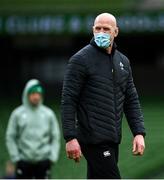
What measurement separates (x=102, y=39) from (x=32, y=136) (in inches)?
175

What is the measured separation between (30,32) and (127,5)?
2311 mm

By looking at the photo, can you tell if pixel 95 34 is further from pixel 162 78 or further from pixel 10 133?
pixel 162 78

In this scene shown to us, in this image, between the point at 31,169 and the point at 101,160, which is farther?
the point at 31,169

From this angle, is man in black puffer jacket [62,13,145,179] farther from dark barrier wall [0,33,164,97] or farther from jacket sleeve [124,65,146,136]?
dark barrier wall [0,33,164,97]

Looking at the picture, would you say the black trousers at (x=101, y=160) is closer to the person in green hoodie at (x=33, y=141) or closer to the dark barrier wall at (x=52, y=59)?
the person in green hoodie at (x=33, y=141)

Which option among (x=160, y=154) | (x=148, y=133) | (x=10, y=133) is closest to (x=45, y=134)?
(x=10, y=133)

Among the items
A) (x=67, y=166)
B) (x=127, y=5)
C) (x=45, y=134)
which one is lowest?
(x=67, y=166)

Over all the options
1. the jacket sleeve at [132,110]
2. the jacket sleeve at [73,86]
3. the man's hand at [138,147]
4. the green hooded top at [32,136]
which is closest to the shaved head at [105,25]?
the jacket sleeve at [73,86]

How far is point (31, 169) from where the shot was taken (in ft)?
35.7

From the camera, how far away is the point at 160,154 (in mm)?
15844

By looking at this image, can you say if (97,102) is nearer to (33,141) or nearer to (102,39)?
(102,39)

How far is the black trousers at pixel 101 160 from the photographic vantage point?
663 cm

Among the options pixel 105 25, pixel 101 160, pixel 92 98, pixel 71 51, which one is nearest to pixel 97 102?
pixel 92 98

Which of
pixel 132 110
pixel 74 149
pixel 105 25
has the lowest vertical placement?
pixel 74 149
